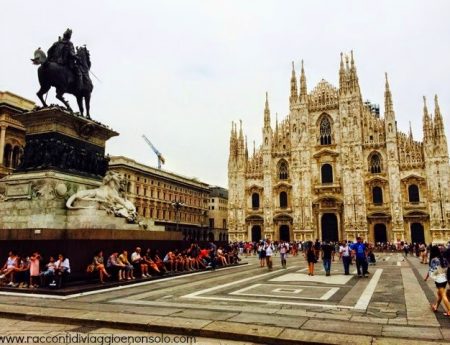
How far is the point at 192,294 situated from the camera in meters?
8.95

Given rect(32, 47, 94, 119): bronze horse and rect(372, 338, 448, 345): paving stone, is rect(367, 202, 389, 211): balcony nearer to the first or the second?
rect(32, 47, 94, 119): bronze horse

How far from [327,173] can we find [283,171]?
5.32m

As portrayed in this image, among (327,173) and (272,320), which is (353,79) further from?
(272,320)

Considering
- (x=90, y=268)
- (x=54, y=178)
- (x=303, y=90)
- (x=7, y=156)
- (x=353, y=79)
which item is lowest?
(x=90, y=268)

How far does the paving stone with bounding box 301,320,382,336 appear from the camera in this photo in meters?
5.32

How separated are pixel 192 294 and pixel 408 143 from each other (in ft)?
129

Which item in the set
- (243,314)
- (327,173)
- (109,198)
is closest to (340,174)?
(327,173)

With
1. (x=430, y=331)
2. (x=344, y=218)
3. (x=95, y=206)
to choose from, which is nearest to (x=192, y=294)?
(x=95, y=206)

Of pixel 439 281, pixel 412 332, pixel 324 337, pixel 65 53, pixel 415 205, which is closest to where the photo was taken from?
pixel 324 337

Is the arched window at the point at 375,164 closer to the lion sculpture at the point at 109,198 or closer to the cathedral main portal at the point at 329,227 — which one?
the cathedral main portal at the point at 329,227

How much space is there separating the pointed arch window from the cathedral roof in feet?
23.7

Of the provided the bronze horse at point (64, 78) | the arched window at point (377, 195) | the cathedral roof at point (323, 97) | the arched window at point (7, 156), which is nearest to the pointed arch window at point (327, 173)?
the arched window at point (377, 195)

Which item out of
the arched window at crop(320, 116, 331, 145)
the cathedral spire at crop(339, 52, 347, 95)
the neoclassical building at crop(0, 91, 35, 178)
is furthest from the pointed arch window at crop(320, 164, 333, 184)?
the neoclassical building at crop(0, 91, 35, 178)

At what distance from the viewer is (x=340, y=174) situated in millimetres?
43344
